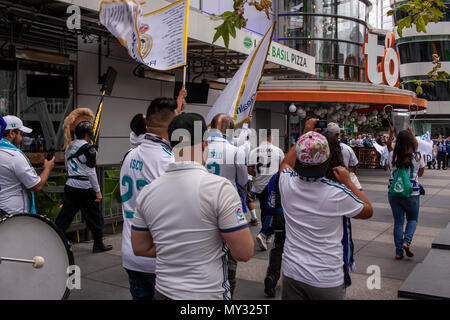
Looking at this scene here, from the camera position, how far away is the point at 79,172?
6961 mm

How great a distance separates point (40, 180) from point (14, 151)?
384mm

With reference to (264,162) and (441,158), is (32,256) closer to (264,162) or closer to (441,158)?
(264,162)

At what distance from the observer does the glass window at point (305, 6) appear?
837 inches

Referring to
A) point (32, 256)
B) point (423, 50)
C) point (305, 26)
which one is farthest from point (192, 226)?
point (423, 50)

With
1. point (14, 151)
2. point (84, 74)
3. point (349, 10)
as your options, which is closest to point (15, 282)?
point (14, 151)

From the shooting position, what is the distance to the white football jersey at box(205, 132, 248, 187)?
5.17 m

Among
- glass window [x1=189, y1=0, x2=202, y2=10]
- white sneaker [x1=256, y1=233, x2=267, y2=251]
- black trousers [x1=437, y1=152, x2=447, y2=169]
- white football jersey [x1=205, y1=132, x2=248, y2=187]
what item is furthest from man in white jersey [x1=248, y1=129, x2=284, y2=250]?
black trousers [x1=437, y1=152, x2=447, y2=169]

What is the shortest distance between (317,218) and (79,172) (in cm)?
484

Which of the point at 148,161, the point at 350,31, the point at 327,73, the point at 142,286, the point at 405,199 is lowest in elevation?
the point at 142,286

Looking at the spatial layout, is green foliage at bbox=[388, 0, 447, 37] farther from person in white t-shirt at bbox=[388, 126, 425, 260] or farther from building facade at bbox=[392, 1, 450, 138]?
building facade at bbox=[392, 1, 450, 138]

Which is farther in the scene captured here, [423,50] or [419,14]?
[423,50]

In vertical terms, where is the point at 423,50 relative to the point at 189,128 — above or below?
above

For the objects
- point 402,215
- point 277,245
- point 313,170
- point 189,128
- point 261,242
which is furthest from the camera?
point 261,242
